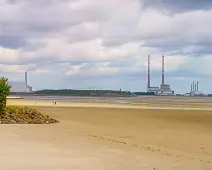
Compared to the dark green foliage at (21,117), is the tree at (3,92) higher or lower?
higher

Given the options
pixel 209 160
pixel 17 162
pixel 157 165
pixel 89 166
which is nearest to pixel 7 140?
pixel 17 162

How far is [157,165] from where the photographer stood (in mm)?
9312

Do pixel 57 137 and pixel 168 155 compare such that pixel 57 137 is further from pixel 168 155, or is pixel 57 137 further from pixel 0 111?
pixel 0 111

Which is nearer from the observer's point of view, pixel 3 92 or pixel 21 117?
pixel 21 117

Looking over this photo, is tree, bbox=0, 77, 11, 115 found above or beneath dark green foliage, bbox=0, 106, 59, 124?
above

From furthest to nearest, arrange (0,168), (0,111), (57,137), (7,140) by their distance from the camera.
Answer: (0,111) < (57,137) < (7,140) < (0,168)

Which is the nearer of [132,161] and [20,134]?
[132,161]

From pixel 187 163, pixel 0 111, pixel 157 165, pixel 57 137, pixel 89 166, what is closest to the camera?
pixel 89 166

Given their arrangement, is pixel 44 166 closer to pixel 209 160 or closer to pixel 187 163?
pixel 187 163

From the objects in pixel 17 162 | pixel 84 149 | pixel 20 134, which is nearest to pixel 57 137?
pixel 20 134

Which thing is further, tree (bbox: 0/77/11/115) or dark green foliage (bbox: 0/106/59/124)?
tree (bbox: 0/77/11/115)

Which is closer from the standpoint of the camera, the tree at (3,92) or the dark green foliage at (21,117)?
the dark green foliage at (21,117)

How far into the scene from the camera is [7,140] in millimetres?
12523

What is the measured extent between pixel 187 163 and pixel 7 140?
6.11 m
